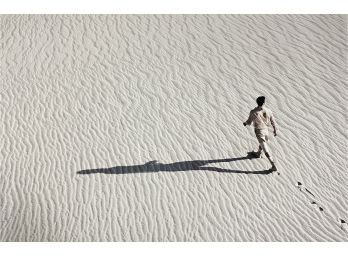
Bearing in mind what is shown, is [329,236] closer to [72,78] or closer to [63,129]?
[63,129]

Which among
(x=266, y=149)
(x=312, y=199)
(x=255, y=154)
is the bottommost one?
(x=312, y=199)

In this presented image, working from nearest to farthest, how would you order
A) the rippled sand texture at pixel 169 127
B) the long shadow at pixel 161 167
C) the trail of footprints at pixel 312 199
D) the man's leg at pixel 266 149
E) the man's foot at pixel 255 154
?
the trail of footprints at pixel 312 199
the rippled sand texture at pixel 169 127
the man's leg at pixel 266 149
the long shadow at pixel 161 167
the man's foot at pixel 255 154

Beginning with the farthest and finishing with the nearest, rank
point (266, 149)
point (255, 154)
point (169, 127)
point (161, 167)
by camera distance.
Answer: point (169, 127)
point (255, 154)
point (161, 167)
point (266, 149)

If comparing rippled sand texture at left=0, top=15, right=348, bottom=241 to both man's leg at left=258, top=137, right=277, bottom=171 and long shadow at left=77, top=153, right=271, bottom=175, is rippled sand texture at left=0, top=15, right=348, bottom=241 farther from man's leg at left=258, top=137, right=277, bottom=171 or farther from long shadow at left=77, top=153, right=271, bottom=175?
man's leg at left=258, top=137, right=277, bottom=171

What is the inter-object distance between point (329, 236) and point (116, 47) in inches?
285

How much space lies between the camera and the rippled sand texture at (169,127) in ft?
25.1

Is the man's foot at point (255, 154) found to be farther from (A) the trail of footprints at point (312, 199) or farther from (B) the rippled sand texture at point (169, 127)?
(A) the trail of footprints at point (312, 199)

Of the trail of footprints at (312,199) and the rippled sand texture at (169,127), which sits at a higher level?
the rippled sand texture at (169,127)

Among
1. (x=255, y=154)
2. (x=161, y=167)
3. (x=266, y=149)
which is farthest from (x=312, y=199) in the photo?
(x=161, y=167)

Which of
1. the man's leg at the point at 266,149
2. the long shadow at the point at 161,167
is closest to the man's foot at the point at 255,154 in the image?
the long shadow at the point at 161,167

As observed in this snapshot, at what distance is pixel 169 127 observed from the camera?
32.1 ft

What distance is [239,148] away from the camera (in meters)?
9.09

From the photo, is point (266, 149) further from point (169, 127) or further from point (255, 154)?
point (169, 127)

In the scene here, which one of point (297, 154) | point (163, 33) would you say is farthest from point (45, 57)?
point (297, 154)
